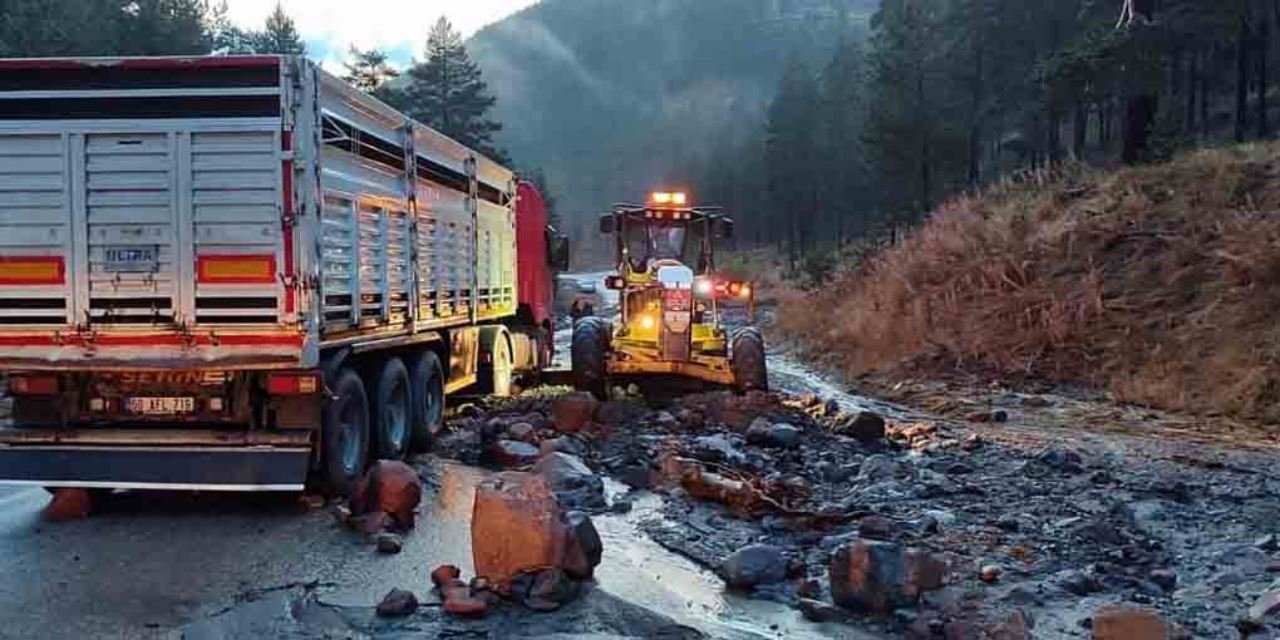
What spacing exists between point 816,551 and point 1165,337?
1110cm

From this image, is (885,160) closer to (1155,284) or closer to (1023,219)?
(1023,219)

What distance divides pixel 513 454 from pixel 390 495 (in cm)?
261

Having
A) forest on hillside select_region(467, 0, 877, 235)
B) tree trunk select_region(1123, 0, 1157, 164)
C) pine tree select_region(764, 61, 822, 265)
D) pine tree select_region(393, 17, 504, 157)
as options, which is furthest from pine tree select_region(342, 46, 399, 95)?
forest on hillside select_region(467, 0, 877, 235)

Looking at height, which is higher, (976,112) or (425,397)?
(976,112)

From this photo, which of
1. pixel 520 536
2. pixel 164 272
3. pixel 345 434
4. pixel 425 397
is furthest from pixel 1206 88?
pixel 520 536

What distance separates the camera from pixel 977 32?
4850 cm

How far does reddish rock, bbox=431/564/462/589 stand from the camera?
661cm

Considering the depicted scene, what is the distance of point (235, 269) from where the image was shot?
27.4 ft

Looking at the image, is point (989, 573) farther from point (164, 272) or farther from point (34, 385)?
point (34, 385)

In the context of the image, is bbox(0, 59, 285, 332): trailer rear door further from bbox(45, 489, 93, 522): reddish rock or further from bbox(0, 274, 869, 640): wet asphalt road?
bbox(0, 274, 869, 640): wet asphalt road

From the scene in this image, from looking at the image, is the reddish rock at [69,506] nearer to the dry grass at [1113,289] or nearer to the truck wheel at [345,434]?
the truck wheel at [345,434]

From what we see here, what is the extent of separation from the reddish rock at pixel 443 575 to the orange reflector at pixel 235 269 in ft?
9.15

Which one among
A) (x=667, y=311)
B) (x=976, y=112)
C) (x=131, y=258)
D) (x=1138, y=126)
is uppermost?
(x=976, y=112)

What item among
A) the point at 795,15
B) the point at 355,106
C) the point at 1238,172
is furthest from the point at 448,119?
the point at 795,15
